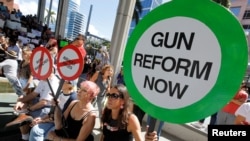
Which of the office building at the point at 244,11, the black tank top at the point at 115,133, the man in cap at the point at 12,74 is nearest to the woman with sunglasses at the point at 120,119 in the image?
the black tank top at the point at 115,133

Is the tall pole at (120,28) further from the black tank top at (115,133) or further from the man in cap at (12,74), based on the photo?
the black tank top at (115,133)

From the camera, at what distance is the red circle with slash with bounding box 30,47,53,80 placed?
2520mm

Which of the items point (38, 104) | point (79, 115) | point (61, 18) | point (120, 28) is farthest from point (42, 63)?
point (61, 18)

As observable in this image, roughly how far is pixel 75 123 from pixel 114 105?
1.77 feet

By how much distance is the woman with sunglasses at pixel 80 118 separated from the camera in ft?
7.72

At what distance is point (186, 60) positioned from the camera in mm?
1211

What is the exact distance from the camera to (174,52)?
4.12 feet

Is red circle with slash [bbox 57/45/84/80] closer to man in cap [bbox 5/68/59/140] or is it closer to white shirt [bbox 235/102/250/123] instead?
man in cap [bbox 5/68/59/140]

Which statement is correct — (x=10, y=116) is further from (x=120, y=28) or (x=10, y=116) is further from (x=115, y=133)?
(x=120, y=28)

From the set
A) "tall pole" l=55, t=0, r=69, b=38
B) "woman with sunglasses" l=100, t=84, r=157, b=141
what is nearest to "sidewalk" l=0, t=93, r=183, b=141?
"woman with sunglasses" l=100, t=84, r=157, b=141

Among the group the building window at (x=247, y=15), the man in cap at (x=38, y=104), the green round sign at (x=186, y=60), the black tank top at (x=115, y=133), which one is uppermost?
the building window at (x=247, y=15)

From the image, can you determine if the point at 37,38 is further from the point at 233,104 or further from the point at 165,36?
the point at 165,36

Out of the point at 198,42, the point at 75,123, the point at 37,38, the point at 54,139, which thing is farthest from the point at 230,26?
the point at 37,38

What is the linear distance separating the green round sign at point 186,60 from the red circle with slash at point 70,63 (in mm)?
956
